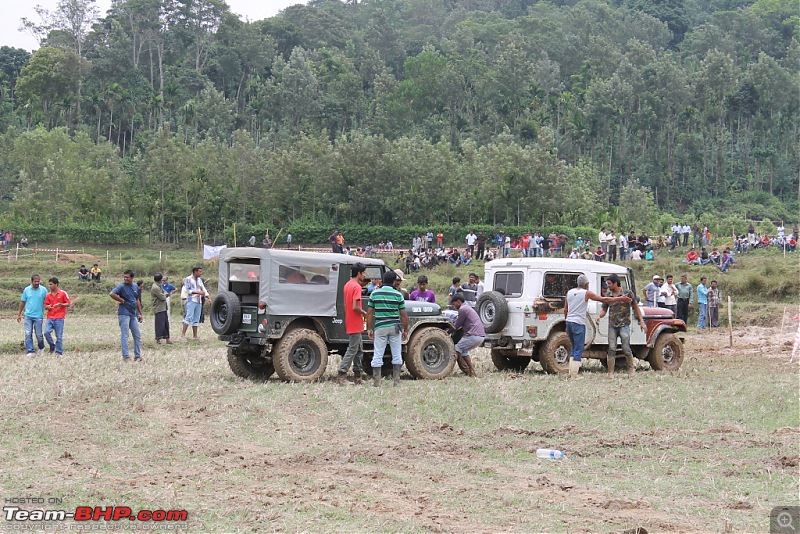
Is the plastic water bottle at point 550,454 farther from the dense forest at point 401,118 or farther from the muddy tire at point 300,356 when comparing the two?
the dense forest at point 401,118

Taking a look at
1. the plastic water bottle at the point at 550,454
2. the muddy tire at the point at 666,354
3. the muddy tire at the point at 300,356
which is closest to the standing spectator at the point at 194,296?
the muddy tire at the point at 300,356

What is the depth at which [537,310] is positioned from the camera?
17.3m

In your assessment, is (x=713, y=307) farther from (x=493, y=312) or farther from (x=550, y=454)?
(x=550, y=454)

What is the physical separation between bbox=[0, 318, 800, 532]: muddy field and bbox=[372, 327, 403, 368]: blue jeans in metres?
0.47

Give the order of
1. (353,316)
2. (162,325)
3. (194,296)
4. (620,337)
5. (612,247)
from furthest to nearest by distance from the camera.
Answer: (612,247)
(194,296)
(162,325)
(620,337)
(353,316)

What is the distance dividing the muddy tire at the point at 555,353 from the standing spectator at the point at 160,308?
28.0ft

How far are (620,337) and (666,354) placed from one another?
1.99 meters

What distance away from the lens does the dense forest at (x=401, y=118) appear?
68.1m

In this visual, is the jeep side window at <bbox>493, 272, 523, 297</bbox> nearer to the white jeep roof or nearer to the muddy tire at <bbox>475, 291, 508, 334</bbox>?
the white jeep roof

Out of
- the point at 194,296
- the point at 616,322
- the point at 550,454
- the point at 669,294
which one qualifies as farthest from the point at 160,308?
the point at 550,454

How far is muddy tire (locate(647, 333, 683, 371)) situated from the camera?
18.7m

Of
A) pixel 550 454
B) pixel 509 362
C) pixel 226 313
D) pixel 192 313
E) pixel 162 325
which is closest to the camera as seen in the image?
pixel 550 454

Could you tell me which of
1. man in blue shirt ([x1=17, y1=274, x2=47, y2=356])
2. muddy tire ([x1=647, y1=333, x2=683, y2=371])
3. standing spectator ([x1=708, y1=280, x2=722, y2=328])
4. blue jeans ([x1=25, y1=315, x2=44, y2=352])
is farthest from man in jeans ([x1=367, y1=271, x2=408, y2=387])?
standing spectator ([x1=708, y1=280, x2=722, y2=328])

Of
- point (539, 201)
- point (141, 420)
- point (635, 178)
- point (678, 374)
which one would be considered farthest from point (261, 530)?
point (635, 178)
